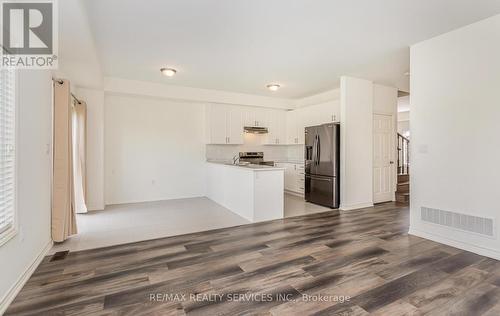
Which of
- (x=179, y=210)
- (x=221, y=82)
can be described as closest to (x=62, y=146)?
(x=179, y=210)

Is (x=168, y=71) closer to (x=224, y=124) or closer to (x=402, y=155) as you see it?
(x=224, y=124)

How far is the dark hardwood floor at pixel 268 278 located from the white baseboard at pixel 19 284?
0.05 m

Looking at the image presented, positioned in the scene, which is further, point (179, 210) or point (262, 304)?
point (179, 210)

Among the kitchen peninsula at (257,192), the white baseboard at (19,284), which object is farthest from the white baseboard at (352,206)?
the white baseboard at (19,284)

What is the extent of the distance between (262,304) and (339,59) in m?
3.66

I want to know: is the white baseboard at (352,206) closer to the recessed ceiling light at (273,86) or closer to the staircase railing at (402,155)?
the staircase railing at (402,155)

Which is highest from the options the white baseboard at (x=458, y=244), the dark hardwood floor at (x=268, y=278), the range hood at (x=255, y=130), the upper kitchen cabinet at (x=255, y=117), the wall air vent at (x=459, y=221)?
the upper kitchen cabinet at (x=255, y=117)

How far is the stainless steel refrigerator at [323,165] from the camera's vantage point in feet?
16.0

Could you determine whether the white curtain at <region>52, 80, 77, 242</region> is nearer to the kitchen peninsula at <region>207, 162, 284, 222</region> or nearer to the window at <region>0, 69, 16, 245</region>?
the window at <region>0, 69, 16, 245</region>

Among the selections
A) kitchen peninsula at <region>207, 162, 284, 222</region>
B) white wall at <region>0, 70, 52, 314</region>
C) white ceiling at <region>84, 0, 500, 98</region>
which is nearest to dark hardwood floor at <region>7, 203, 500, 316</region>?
white wall at <region>0, 70, 52, 314</region>

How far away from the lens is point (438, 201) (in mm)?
3145

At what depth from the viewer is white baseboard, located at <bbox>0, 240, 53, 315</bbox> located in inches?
71.4

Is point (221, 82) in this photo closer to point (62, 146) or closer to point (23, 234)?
point (62, 146)

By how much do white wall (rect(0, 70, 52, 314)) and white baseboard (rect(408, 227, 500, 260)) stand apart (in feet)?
14.6
